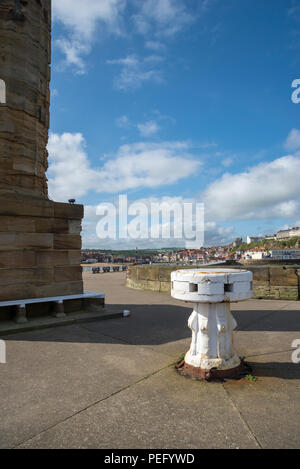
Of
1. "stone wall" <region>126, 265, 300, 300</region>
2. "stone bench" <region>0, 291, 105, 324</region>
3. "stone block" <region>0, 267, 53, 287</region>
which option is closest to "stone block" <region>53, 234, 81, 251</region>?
"stone block" <region>0, 267, 53, 287</region>

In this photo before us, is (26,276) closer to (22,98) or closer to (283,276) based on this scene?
(22,98)

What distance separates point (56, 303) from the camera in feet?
18.3

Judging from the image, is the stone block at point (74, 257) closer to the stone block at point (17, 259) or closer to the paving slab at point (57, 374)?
the stone block at point (17, 259)

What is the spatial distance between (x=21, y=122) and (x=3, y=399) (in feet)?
16.8

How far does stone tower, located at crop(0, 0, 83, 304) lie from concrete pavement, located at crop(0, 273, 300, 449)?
143 centimetres

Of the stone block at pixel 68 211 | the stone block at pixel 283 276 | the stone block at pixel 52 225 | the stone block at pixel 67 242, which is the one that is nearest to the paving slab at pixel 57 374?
the stone block at pixel 67 242

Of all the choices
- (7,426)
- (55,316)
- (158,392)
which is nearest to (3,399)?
(7,426)

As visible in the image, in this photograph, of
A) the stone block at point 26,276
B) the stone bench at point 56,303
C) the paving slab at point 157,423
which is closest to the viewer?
the paving slab at point 157,423

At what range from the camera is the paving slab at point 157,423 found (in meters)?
1.90

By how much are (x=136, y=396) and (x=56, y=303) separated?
11.3ft

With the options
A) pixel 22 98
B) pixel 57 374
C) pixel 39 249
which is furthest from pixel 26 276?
pixel 22 98

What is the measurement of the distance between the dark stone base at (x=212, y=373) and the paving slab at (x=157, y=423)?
0.73ft

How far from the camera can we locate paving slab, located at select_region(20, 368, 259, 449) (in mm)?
1900
